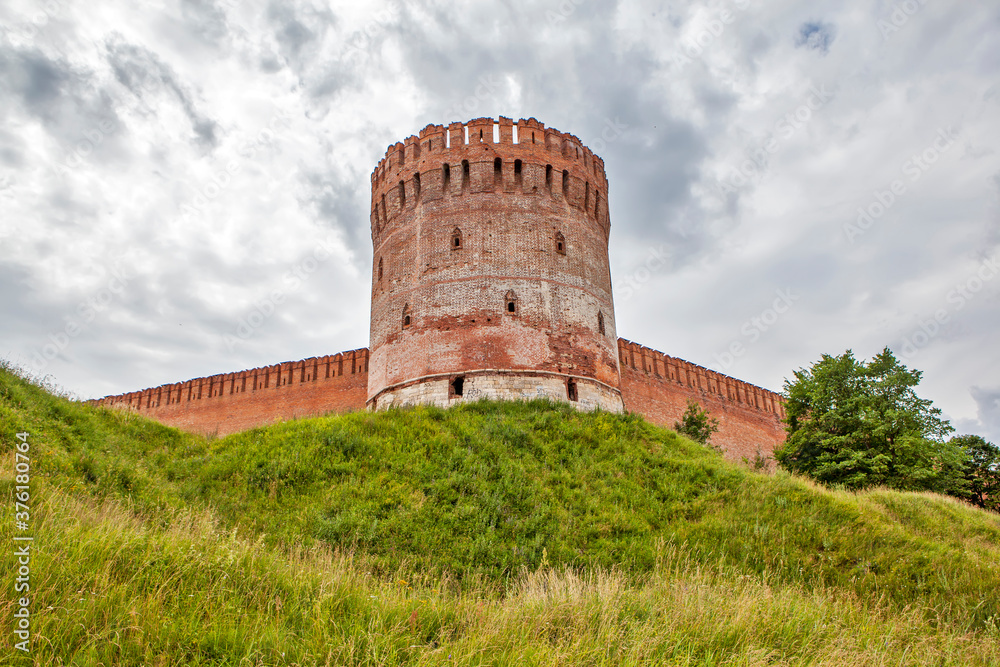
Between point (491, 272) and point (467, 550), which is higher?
point (491, 272)

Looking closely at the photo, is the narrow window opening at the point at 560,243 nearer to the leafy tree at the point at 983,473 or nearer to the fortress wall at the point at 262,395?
the fortress wall at the point at 262,395

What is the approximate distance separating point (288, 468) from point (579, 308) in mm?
8766

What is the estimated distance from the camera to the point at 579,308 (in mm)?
16703

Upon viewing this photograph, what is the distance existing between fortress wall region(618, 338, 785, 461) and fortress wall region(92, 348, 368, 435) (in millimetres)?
9124

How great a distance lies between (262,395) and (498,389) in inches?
439

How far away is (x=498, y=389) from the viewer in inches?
600

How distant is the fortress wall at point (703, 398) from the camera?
21203mm

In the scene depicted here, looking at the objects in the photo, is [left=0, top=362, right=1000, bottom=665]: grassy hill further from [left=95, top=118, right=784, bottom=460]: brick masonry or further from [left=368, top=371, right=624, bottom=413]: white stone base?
[left=95, top=118, right=784, bottom=460]: brick masonry

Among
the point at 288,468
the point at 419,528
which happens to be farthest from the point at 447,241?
the point at 419,528

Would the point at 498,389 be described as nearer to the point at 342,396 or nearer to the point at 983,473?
the point at 342,396

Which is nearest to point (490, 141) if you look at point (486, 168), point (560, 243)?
point (486, 168)

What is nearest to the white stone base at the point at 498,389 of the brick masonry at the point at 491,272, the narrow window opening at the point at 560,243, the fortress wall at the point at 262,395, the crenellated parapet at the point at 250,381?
the brick masonry at the point at 491,272

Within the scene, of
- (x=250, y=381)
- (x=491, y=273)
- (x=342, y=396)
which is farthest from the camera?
(x=250, y=381)

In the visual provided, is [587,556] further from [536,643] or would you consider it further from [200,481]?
[200,481]
